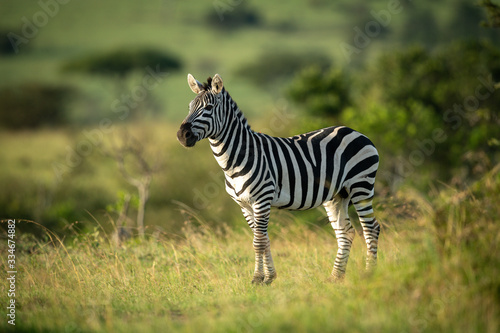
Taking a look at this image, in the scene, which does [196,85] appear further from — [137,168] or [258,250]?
[137,168]

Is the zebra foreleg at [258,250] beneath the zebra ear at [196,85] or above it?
beneath

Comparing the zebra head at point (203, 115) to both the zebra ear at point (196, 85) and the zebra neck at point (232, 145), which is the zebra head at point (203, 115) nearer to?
the zebra ear at point (196, 85)

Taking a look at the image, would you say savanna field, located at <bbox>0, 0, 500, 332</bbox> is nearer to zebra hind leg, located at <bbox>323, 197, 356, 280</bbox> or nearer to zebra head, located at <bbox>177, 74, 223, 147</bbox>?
zebra hind leg, located at <bbox>323, 197, 356, 280</bbox>

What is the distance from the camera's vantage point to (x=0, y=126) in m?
47.5

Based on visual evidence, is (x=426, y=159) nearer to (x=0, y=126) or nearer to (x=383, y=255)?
(x=383, y=255)

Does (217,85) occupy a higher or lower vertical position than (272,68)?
lower

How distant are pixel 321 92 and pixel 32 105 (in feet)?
94.1

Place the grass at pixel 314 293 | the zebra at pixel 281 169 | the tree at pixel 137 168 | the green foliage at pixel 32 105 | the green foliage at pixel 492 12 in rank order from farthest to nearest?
the green foliage at pixel 32 105 < the tree at pixel 137 168 < the green foliage at pixel 492 12 < the zebra at pixel 281 169 < the grass at pixel 314 293

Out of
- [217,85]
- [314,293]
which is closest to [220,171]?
[217,85]

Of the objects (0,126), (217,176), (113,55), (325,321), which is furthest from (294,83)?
(325,321)

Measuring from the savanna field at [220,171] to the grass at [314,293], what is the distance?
3 cm

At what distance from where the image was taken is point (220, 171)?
34.2 meters

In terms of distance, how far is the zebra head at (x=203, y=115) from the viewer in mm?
6613

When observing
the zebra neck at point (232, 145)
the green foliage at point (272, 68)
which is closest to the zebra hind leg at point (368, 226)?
the zebra neck at point (232, 145)
